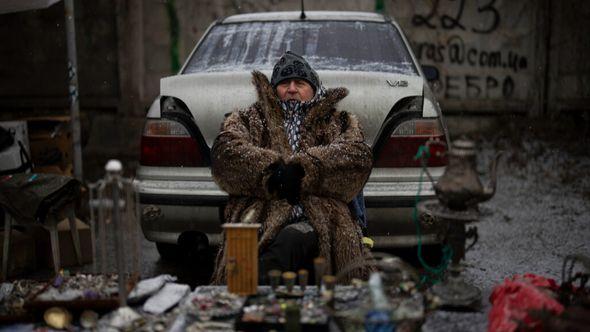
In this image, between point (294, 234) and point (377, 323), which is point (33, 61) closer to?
point (294, 234)

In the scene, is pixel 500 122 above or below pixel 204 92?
below

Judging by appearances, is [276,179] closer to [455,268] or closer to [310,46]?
[455,268]

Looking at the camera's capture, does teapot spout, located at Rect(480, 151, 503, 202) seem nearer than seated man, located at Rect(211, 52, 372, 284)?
Yes

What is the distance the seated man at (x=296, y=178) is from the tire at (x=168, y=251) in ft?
5.46

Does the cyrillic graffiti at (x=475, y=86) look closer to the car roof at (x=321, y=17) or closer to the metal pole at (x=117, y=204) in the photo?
the car roof at (x=321, y=17)

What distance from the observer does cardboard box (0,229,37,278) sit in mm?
4031

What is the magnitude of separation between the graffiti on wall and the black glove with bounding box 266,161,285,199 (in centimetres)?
726

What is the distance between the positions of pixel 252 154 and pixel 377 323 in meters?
1.20

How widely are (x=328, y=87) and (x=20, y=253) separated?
2345 mm

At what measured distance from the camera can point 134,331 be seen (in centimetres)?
191

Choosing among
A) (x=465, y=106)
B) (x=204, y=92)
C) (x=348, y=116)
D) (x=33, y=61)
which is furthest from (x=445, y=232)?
(x=33, y=61)

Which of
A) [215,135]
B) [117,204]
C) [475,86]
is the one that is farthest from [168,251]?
[475,86]

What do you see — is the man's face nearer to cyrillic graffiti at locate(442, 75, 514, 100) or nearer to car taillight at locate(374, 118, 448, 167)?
car taillight at locate(374, 118, 448, 167)

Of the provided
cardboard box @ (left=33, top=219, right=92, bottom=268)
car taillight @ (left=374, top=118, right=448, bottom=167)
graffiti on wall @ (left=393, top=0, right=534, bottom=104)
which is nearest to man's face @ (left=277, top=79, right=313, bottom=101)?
Answer: car taillight @ (left=374, top=118, right=448, bottom=167)
